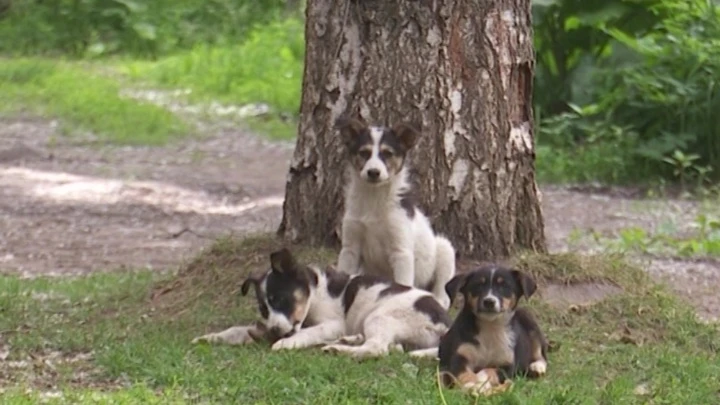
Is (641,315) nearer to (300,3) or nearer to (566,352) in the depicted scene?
(566,352)

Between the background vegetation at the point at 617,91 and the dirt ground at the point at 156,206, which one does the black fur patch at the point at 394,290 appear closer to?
the dirt ground at the point at 156,206

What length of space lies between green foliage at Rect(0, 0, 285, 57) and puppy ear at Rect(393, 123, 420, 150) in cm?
1594

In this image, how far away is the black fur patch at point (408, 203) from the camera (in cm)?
748

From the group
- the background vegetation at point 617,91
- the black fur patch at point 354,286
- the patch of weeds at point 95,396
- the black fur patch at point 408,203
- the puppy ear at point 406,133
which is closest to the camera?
the patch of weeds at point 95,396

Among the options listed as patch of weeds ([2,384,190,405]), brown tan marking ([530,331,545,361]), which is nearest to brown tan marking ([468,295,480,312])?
brown tan marking ([530,331,545,361])

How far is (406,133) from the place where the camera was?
7246 mm

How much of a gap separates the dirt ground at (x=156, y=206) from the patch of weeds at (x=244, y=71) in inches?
99.0

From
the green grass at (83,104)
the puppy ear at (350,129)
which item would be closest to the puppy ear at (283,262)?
the puppy ear at (350,129)

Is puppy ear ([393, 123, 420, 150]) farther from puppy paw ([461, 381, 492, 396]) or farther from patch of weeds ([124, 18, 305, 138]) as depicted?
patch of weeds ([124, 18, 305, 138])

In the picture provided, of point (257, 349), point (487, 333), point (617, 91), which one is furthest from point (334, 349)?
point (617, 91)

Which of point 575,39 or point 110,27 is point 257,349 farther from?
point 110,27

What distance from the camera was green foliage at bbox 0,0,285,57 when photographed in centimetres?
2270

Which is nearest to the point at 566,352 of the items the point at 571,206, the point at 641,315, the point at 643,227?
the point at 641,315

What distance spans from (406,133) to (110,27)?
55.1 feet
